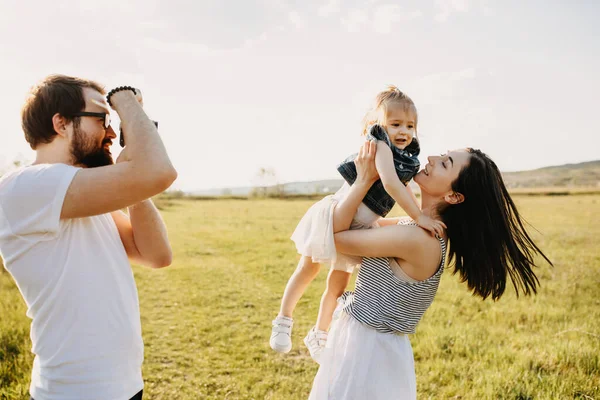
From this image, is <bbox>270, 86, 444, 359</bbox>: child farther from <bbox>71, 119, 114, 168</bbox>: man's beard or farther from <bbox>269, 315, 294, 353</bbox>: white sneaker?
<bbox>71, 119, 114, 168</bbox>: man's beard

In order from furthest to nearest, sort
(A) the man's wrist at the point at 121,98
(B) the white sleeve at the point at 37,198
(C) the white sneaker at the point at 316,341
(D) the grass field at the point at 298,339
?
1. (D) the grass field at the point at 298,339
2. (C) the white sneaker at the point at 316,341
3. (A) the man's wrist at the point at 121,98
4. (B) the white sleeve at the point at 37,198

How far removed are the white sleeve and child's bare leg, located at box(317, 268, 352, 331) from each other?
66.0 inches

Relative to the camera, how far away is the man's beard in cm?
208

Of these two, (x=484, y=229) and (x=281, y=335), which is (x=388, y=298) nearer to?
(x=484, y=229)

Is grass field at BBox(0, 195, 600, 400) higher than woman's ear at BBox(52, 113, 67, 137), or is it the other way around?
woman's ear at BBox(52, 113, 67, 137)

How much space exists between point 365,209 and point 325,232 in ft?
1.11

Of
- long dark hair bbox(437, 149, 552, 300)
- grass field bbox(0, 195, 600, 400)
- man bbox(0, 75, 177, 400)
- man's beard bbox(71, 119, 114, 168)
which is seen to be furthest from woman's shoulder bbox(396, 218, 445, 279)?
man's beard bbox(71, 119, 114, 168)

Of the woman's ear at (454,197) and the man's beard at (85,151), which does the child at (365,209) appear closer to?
the woman's ear at (454,197)

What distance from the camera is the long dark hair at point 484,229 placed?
7.84ft

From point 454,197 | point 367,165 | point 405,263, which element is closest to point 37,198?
point 367,165

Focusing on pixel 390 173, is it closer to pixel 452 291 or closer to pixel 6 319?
pixel 6 319

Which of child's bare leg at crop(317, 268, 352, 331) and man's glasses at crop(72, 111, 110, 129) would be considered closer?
man's glasses at crop(72, 111, 110, 129)

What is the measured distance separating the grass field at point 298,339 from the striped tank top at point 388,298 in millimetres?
896

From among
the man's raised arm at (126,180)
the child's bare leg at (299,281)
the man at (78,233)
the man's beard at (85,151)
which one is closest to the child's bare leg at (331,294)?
the child's bare leg at (299,281)
